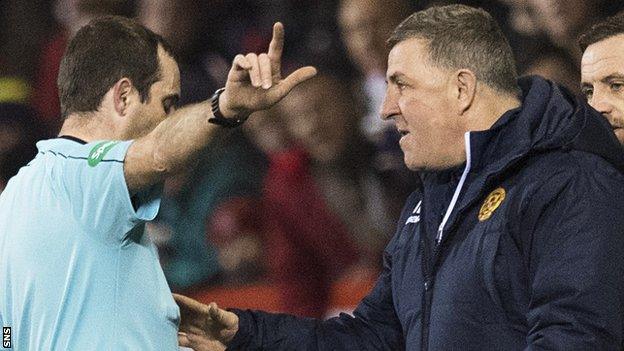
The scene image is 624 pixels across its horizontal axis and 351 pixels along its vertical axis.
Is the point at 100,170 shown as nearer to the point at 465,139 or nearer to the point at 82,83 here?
the point at 82,83

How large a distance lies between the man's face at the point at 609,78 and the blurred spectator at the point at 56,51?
206 centimetres

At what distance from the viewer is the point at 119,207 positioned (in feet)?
6.62

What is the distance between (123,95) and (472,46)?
2.06 feet

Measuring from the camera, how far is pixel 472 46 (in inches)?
85.1

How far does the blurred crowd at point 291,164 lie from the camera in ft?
12.6

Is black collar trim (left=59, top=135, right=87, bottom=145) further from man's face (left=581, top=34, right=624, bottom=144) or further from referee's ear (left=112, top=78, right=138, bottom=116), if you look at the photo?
man's face (left=581, top=34, right=624, bottom=144)

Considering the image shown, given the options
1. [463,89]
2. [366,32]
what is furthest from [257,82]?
[366,32]

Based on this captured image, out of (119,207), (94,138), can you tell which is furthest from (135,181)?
(94,138)

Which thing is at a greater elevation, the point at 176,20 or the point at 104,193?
the point at 176,20

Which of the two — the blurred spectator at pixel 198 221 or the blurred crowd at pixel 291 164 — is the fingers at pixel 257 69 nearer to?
the blurred crowd at pixel 291 164

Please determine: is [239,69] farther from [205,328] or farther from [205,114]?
[205,328]

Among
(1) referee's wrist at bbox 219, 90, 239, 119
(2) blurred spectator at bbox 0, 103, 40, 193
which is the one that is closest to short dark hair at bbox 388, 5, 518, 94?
(1) referee's wrist at bbox 219, 90, 239, 119

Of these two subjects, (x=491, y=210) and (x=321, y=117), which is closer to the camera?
(x=491, y=210)

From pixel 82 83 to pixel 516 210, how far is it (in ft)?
2.66
